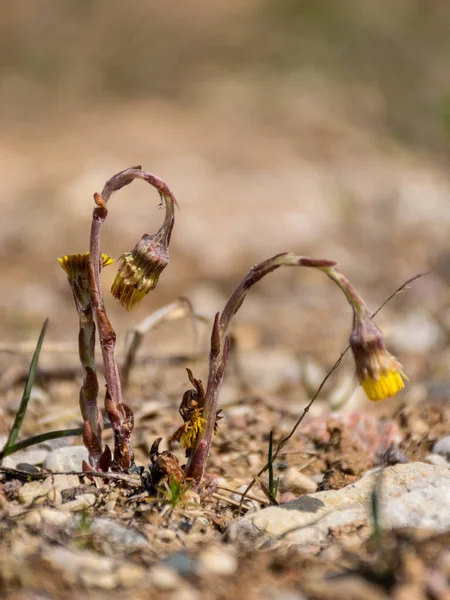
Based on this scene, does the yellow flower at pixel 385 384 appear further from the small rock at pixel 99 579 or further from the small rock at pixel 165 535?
the small rock at pixel 99 579

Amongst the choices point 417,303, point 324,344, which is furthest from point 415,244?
point 324,344

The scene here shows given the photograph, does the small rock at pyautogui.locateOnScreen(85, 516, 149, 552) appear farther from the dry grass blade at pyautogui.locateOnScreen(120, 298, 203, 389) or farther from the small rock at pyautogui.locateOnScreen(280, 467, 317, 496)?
the dry grass blade at pyautogui.locateOnScreen(120, 298, 203, 389)

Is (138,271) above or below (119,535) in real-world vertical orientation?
above

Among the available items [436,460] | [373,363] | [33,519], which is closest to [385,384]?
[373,363]

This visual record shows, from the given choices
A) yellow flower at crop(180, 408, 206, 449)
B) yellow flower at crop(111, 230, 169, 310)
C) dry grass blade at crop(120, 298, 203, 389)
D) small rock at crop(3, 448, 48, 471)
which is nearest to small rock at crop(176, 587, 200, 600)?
yellow flower at crop(180, 408, 206, 449)

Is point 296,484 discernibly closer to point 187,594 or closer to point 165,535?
point 165,535

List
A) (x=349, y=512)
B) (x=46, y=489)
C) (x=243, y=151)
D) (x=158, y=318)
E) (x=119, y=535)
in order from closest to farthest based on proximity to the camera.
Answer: (x=119, y=535)
(x=349, y=512)
(x=46, y=489)
(x=158, y=318)
(x=243, y=151)

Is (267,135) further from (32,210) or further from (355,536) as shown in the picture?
(355,536)
